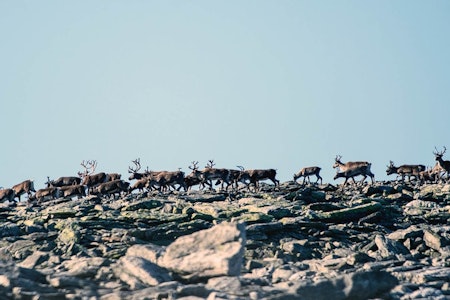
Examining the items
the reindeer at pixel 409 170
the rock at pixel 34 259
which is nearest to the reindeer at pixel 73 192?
the rock at pixel 34 259

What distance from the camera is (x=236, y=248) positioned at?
16203 mm

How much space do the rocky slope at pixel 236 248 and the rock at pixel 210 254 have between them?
0.03 metres

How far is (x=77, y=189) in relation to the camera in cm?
4462

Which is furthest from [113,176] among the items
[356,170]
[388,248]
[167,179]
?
[388,248]

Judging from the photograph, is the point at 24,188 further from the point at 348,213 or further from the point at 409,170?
the point at 409,170

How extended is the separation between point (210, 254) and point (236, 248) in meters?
0.71

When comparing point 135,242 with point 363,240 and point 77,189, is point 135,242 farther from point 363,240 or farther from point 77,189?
point 77,189

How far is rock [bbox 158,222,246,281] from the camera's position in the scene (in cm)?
1617

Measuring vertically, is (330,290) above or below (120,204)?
below

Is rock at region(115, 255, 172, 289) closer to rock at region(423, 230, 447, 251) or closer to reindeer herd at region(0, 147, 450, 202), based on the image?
rock at region(423, 230, 447, 251)

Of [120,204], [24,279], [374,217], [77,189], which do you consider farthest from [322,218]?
[77,189]

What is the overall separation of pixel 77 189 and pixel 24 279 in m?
28.7

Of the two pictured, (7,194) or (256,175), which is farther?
(256,175)

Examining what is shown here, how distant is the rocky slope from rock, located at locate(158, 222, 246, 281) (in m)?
0.03
